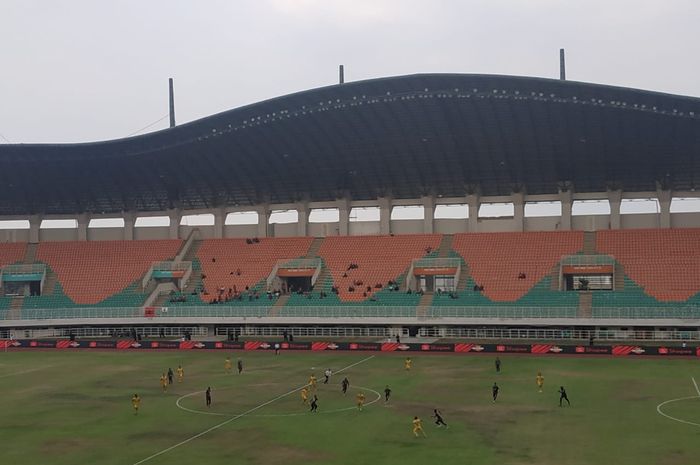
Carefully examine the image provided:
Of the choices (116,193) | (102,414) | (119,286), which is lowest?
(102,414)

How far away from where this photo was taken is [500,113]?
73.8m

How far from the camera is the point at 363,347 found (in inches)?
2633

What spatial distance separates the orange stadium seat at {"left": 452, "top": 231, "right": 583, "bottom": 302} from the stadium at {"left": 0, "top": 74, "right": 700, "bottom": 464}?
0.91 ft

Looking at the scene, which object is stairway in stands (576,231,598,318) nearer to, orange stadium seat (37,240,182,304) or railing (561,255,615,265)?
railing (561,255,615,265)

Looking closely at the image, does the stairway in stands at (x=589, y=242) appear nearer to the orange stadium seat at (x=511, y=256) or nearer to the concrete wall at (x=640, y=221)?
the orange stadium seat at (x=511, y=256)

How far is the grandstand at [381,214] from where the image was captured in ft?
234

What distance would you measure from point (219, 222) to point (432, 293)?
31.7 metres

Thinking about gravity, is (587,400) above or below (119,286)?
below

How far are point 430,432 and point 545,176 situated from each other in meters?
53.4

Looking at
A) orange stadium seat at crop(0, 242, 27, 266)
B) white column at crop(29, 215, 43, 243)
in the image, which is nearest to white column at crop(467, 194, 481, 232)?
orange stadium seat at crop(0, 242, 27, 266)

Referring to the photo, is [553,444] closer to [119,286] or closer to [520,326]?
[520,326]

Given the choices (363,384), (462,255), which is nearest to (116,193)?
(462,255)

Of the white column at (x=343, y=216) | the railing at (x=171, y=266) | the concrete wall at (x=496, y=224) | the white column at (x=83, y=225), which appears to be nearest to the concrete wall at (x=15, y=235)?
the white column at (x=83, y=225)

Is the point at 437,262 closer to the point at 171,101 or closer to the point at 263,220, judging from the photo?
the point at 263,220
